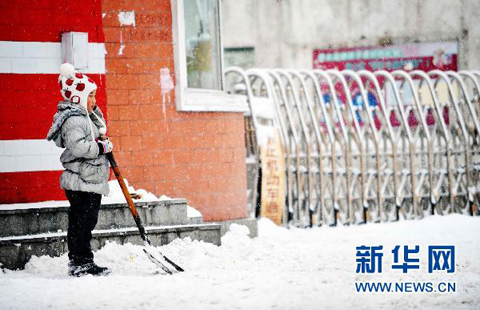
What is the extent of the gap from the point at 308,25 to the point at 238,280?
17.0m

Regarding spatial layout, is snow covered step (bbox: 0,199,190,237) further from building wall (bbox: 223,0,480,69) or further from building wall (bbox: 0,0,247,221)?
building wall (bbox: 223,0,480,69)

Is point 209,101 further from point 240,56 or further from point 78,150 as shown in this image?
point 240,56

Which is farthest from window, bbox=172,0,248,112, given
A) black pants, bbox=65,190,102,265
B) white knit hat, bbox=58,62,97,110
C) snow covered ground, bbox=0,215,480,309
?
black pants, bbox=65,190,102,265

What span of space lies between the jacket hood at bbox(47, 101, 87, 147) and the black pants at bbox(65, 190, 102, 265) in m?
0.47

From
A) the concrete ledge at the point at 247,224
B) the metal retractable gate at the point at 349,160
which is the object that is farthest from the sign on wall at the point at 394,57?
the concrete ledge at the point at 247,224

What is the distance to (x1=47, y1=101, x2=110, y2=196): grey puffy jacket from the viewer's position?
18.7 ft

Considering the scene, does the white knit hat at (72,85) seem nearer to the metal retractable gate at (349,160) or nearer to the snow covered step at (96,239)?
the snow covered step at (96,239)

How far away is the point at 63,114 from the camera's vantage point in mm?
5777

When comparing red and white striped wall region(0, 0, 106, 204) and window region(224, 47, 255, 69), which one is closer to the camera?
red and white striped wall region(0, 0, 106, 204)

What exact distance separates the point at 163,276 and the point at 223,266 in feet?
2.35

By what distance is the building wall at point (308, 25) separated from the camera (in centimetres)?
2173

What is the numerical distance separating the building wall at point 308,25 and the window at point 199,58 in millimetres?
13527

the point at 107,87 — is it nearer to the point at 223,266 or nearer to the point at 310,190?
the point at 223,266

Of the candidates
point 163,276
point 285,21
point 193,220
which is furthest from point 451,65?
point 163,276
